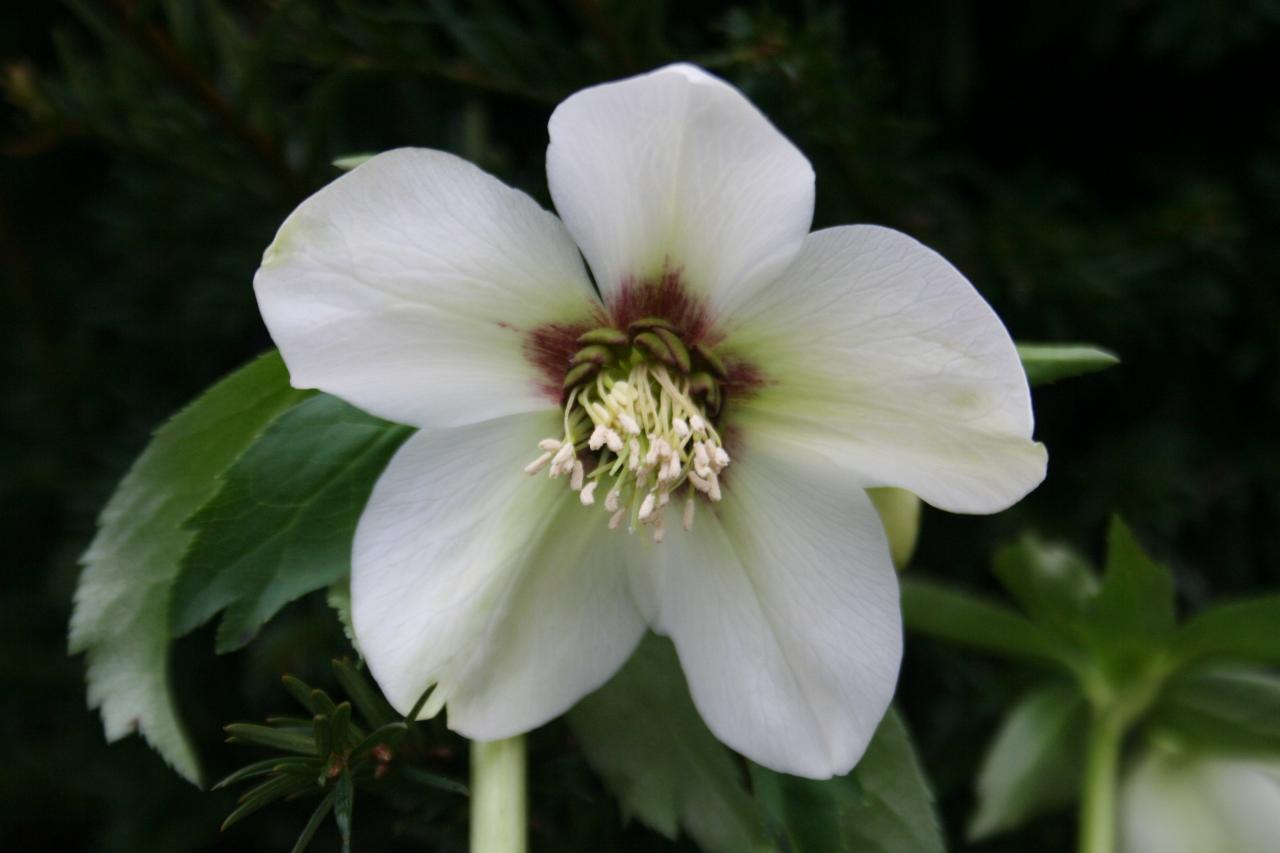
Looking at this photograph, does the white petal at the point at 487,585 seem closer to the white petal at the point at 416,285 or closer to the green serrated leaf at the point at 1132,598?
the white petal at the point at 416,285

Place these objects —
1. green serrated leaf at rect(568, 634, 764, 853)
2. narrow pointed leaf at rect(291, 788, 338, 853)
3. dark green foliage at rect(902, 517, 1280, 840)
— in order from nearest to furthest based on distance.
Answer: narrow pointed leaf at rect(291, 788, 338, 853)
green serrated leaf at rect(568, 634, 764, 853)
dark green foliage at rect(902, 517, 1280, 840)

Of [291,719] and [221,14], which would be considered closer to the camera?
[291,719]

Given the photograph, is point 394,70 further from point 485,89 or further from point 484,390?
point 484,390

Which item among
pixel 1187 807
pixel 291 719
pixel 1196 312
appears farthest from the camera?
pixel 1196 312

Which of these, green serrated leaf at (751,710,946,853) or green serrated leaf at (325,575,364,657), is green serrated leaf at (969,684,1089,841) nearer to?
green serrated leaf at (751,710,946,853)

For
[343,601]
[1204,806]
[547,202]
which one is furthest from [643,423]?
[1204,806]

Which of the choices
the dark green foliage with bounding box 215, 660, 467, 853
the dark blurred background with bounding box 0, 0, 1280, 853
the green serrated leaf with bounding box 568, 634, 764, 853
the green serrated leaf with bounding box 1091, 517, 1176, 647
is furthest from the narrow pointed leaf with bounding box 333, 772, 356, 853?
the green serrated leaf with bounding box 1091, 517, 1176, 647

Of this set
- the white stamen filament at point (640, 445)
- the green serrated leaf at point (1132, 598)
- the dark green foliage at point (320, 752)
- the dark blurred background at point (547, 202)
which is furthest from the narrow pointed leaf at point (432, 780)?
the green serrated leaf at point (1132, 598)

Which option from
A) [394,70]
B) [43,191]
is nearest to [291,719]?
[394,70]

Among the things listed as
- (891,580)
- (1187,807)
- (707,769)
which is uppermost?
(891,580)
